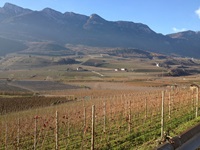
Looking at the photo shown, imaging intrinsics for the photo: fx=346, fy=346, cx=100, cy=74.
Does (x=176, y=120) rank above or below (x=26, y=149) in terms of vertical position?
above

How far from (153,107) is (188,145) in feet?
53.8

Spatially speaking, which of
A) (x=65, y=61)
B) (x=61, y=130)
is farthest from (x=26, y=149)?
(x=65, y=61)

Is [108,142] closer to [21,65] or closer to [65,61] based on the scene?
[21,65]

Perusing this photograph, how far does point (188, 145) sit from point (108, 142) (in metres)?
6.26

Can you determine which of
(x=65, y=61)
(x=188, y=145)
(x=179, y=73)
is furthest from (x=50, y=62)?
(x=188, y=145)

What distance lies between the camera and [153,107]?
23.2m

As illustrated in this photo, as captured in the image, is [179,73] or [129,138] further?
[179,73]

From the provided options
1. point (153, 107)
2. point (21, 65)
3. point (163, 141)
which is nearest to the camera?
point (163, 141)

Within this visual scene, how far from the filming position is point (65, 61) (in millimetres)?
196250

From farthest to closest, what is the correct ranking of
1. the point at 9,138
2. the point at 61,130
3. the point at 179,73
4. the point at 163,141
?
the point at 179,73, the point at 61,130, the point at 9,138, the point at 163,141

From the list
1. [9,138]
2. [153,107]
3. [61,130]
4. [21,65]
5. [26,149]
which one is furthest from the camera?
[21,65]

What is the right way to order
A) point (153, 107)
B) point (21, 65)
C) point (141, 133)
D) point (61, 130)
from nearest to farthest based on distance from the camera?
point (141, 133) < point (61, 130) < point (153, 107) < point (21, 65)

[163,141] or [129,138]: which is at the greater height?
[163,141]

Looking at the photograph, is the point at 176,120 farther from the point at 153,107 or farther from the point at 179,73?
the point at 179,73
